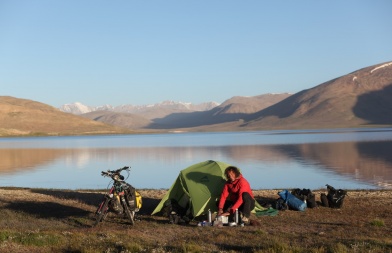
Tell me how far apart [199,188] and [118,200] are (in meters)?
2.96

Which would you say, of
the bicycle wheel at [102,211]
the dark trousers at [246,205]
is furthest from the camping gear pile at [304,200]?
the bicycle wheel at [102,211]

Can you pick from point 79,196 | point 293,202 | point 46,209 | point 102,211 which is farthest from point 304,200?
point 79,196

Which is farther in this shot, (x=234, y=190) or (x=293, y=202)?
(x=293, y=202)

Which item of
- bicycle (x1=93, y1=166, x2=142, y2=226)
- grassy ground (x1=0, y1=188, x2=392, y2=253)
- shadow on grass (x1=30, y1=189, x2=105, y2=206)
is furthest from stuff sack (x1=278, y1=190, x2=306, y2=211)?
shadow on grass (x1=30, y1=189, x2=105, y2=206)

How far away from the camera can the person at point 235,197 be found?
1507 cm

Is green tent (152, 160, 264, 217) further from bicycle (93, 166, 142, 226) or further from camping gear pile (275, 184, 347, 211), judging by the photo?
bicycle (93, 166, 142, 226)

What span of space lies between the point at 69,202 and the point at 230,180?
23.9ft

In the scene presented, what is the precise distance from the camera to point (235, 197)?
15.6 m

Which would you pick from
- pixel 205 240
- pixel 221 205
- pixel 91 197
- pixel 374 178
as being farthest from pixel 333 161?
pixel 205 240

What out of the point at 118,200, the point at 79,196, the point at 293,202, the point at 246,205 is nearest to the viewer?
the point at 246,205

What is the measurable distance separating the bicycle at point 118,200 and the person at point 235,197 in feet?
8.41

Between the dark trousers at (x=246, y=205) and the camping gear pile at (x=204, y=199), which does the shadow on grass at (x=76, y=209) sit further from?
the dark trousers at (x=246, y=205)

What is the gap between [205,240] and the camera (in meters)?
12.1

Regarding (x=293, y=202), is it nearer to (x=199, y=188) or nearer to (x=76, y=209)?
(x=199, y=188)
